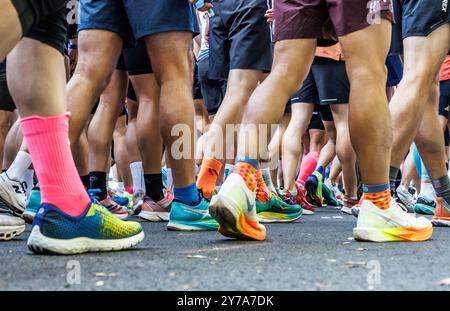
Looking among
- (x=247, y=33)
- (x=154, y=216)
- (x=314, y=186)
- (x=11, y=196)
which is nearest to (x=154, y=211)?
(x=154, y=216)

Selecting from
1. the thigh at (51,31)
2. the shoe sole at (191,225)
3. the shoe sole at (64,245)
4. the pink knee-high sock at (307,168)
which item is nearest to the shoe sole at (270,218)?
the shoe sole at (191,225)

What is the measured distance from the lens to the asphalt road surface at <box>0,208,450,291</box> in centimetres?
119

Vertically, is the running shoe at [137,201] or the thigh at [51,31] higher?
the thigh at [51,31]

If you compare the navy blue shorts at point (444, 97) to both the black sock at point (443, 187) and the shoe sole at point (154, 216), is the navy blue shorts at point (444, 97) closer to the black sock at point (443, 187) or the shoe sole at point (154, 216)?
the black sock at point (443, 187)

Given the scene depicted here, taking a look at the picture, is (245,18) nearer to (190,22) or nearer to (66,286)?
(190,22)

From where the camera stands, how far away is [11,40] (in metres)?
1.26

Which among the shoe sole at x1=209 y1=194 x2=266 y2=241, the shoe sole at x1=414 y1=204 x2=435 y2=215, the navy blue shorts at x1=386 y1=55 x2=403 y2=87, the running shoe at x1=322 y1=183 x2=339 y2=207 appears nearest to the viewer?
the shoe sole at x1=209 y1=194 x2=266 y2=241

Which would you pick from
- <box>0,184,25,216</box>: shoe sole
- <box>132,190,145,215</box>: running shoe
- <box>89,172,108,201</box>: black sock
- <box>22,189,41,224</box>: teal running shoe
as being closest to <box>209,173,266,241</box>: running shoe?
<box>22,189,41,224</box>: teal running shoe

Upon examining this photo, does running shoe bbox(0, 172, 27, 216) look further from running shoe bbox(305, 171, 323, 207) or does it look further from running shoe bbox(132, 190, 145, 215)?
running shoe bbox(305, 171, 323, 207)

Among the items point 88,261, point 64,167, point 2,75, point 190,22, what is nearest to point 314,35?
point 190,22

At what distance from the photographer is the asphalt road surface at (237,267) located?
1.19 meters

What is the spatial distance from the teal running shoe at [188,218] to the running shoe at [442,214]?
110 cm

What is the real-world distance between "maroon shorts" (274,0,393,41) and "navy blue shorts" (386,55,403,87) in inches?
76.7

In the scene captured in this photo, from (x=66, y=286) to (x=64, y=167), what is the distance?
0.58 meters
